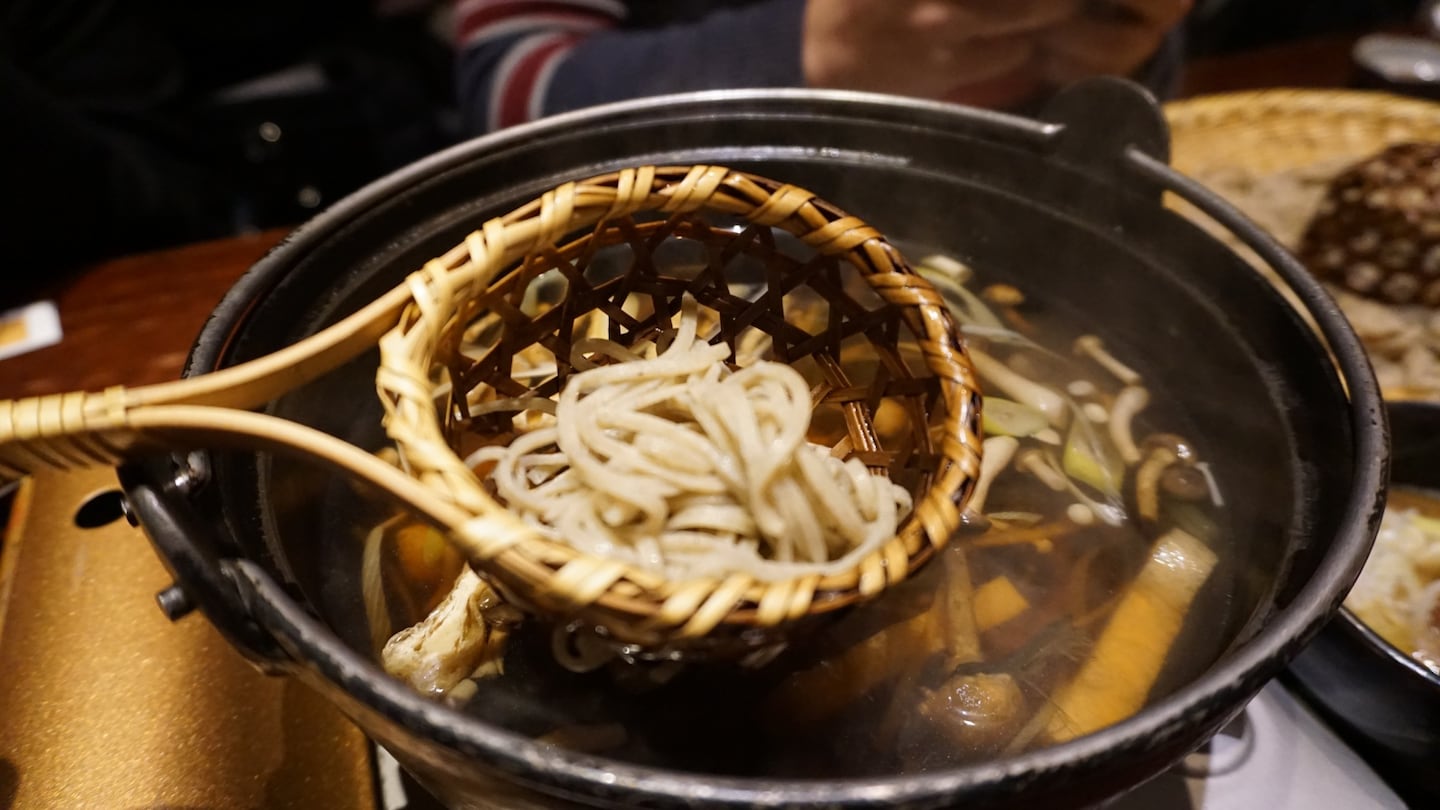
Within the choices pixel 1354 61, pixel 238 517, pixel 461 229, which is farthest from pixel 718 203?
pixel 1354 61

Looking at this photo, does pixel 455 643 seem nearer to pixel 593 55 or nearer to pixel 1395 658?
pixel 1395 658

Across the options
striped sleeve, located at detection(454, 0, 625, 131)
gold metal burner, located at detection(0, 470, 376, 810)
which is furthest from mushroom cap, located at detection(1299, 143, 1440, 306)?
gold metal burner, located at detection(0, 470, 376, 810)

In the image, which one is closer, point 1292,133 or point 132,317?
point 132,317

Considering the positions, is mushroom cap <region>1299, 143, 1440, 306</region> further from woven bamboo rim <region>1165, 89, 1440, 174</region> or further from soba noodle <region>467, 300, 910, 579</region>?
soba noodle <region>467, 300, 910, 579</region>

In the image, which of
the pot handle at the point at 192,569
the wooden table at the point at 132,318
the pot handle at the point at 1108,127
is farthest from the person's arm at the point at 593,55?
the pot handle at the point at 192,569

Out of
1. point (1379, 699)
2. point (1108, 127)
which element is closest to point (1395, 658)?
point (1379, 699)

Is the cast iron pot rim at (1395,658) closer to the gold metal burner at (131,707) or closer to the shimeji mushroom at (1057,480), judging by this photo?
the shimeji mushroom at (1057,480)
